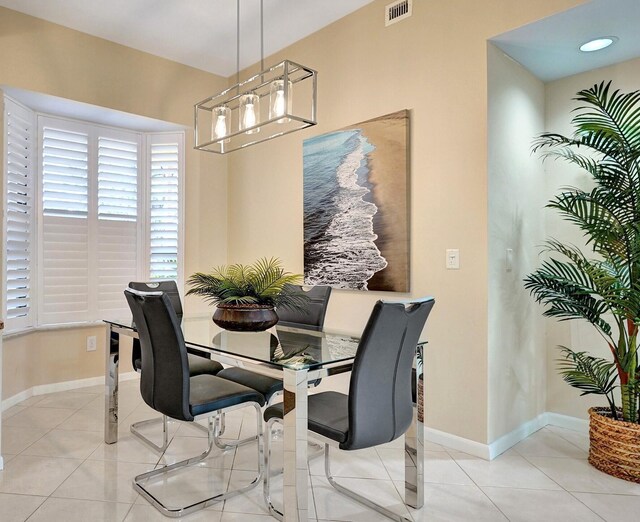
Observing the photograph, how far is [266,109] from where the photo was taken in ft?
14.1

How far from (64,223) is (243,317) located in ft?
8.16

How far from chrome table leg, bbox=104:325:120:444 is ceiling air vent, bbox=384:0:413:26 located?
272 cm

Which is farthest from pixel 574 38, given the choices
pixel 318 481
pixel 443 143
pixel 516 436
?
pixel 318 481

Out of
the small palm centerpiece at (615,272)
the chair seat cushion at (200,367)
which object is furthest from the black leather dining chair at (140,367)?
the small palm centerpiece at (615,272)

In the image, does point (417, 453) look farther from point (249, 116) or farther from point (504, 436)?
point (249, 116)

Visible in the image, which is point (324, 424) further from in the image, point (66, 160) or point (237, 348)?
point (66, 160)

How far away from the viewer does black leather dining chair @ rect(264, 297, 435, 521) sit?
67.1 inches

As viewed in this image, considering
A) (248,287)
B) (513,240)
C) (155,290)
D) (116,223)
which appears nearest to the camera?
(248,287)

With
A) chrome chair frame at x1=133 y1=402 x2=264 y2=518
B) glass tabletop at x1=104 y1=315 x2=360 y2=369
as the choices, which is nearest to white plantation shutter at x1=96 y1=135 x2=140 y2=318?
glass tabletop at x1=104 y1=315 x2=360 y2=369

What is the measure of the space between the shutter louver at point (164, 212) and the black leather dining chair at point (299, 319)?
1.82m

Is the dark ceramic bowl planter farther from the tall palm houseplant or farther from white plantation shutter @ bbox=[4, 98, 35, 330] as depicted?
white plantation shutter @ bbox=[4, 98, 35, 330]

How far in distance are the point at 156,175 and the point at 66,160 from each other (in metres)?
0.77

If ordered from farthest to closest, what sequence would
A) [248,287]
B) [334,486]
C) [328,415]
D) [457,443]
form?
1. [457,443]
2. [248,287]
3. [334,486]
4. [328,415]

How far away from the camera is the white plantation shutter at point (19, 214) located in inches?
136
